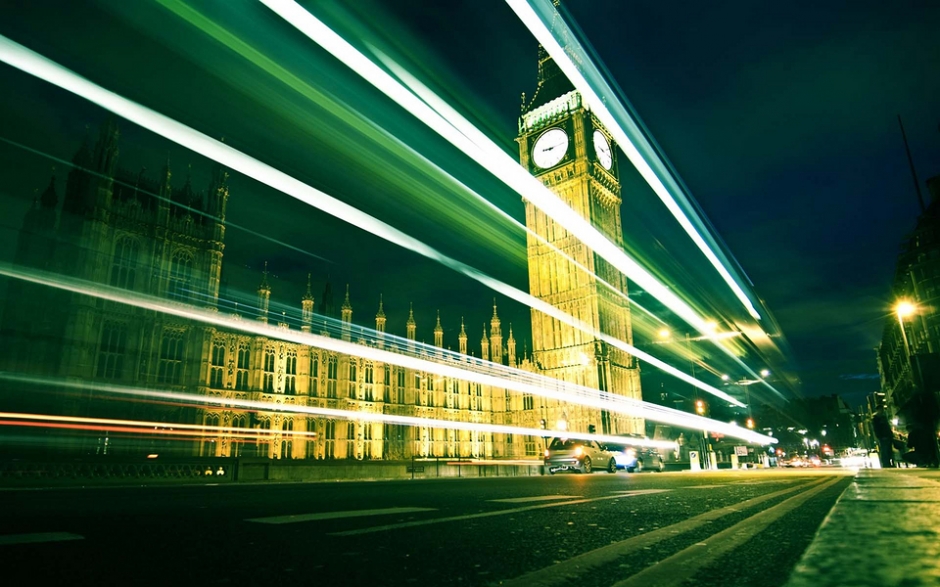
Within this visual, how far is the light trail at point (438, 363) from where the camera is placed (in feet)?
101

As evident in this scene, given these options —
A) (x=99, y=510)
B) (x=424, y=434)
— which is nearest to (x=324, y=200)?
(x=424, y=434)

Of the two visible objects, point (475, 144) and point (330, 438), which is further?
point (330, 438)

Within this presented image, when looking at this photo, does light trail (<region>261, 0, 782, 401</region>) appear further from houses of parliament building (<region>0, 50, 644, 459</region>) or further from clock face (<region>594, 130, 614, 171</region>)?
clock face (<region>594, 130, 614, 171</region>)

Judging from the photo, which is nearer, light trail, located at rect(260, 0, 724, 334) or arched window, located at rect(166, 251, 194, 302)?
light trail, located at rect(260, 0, 724, 334)

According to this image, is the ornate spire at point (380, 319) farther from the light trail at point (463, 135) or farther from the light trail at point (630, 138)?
the light trail at point (630, 138)

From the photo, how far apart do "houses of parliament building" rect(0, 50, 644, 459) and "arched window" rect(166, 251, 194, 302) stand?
95mm

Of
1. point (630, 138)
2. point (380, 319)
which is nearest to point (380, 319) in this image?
point (380, 319)

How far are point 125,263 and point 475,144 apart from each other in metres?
23.2

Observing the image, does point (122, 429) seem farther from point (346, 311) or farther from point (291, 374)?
point (346, 311)

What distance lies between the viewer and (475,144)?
35.8 metres

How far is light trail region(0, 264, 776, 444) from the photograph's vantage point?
3066 cm

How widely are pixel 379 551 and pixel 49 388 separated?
110 ft

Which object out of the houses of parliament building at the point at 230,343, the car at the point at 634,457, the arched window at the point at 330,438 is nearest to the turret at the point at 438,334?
the houses of parliament building at the point at 230,343

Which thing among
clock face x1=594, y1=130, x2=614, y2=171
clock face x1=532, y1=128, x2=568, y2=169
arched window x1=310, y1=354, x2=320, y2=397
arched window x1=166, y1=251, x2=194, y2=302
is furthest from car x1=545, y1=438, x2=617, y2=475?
clock face x1=594, y1=130, x2=614, y2=171
